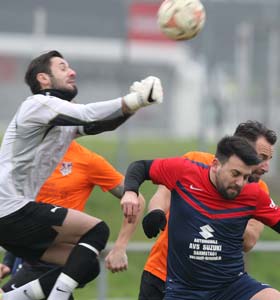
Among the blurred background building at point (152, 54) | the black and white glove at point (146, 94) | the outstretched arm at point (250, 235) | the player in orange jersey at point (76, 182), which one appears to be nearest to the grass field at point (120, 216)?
the blurred background building at point (152, 54)

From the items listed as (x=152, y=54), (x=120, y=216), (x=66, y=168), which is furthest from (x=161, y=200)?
(x=152, y=54)

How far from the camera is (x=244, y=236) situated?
6332 millimetres

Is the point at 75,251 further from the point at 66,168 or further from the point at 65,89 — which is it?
the point at 66,168

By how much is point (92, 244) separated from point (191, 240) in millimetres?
636

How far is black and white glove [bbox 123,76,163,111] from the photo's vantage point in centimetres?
544

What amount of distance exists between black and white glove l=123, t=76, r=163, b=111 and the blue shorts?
4.12 ft

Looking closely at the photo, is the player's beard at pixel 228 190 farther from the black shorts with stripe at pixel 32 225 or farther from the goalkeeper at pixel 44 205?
the black shorts with stripe at pixel 32 225

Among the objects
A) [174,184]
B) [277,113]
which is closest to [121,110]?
[174,184]

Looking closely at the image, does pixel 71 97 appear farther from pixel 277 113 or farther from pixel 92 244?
pixel 277 113

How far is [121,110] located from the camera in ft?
18.6

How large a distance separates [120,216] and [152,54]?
131 inches

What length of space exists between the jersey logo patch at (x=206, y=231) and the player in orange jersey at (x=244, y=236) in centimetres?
41

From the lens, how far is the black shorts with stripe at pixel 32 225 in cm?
610

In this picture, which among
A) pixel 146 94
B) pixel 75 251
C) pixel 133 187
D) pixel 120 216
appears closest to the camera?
pixel 146 94
